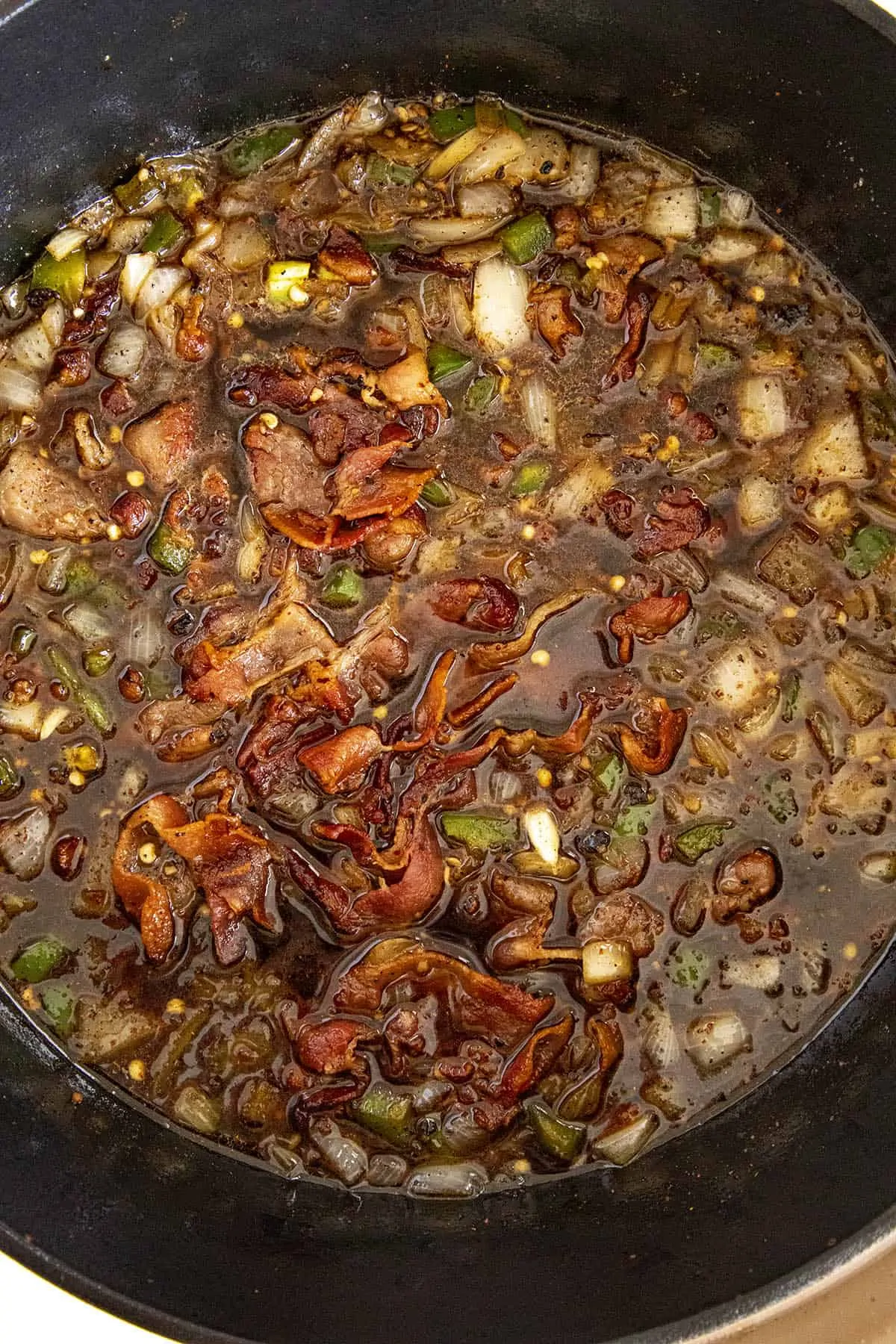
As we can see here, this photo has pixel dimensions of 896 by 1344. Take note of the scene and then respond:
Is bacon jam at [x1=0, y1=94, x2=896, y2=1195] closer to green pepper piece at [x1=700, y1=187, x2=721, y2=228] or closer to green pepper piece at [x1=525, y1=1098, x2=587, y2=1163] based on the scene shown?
green pepper piece at [x1=525, y1=1098, x2=587, y2=1163]

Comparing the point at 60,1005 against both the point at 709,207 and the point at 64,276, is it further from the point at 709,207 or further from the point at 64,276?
the point at 709,207

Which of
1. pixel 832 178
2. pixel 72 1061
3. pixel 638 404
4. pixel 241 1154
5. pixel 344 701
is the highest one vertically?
pixel 832 178

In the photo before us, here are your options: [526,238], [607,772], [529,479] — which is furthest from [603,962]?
[526,238]

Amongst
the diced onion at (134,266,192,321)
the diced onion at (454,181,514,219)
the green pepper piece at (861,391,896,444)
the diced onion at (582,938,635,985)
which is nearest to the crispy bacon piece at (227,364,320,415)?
the diced onion at (134,266,192,321)

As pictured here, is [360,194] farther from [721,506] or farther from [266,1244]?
[266,1244]

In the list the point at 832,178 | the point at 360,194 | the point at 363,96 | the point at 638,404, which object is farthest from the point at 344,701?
the point at 832,178

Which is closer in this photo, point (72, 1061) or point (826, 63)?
point (826, 63)

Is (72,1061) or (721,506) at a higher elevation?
(721,506)
